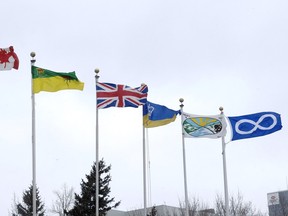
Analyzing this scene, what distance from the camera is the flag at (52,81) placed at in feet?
74.5

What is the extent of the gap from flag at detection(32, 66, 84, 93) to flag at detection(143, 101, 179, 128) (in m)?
3.53

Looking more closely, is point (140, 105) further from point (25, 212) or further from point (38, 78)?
point (25, 212)

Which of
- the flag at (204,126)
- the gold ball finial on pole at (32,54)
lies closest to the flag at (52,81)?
the gold ball finial on pole at (32,54)

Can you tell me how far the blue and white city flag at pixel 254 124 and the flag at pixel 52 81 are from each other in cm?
672

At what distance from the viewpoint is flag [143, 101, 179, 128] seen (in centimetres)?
2566

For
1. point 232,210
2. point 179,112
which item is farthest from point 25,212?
point 179,112

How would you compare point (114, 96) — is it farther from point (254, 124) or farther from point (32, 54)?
point (254, 124)

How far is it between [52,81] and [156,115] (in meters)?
5.09

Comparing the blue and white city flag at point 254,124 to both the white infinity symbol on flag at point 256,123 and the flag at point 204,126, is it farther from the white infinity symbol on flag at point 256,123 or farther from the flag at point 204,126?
the flag at point 204,126

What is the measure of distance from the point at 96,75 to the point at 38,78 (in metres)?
3.24

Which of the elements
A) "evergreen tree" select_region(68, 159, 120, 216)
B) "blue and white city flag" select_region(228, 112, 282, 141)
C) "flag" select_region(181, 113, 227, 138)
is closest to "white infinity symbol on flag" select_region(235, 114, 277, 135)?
"blue and white city flag" select_region(228, 112, 282, 141)

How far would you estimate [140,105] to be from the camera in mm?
25156

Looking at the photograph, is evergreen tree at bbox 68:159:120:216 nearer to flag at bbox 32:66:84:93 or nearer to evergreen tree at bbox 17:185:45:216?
evergreen tree at bbox 17:185:45:216

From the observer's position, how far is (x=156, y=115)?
84.8 feet
